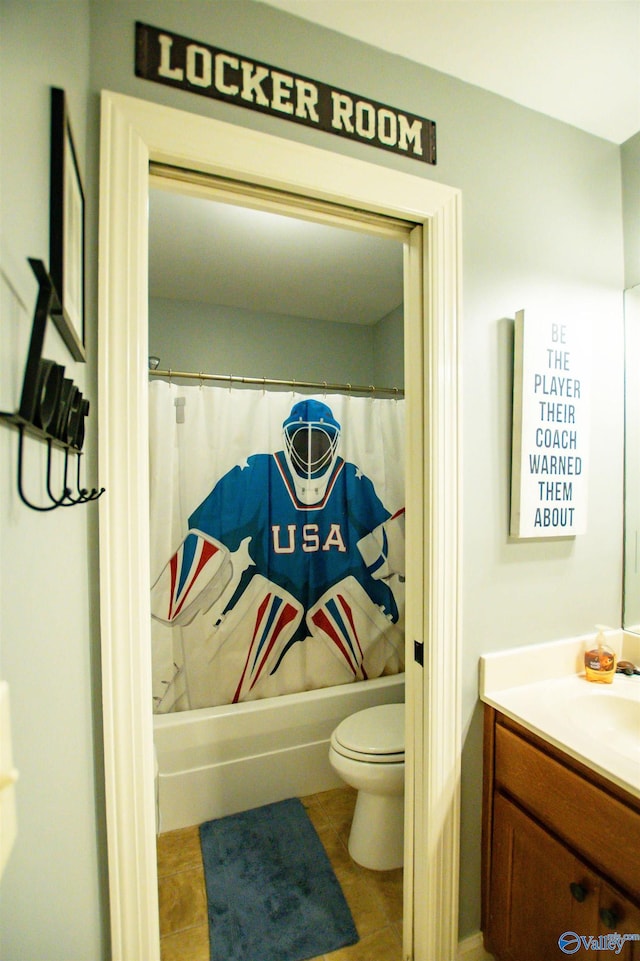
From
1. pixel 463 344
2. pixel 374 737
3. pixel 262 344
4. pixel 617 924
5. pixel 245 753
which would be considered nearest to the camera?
pixel 617 924

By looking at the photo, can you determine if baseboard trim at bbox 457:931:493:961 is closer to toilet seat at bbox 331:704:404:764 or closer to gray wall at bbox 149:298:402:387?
toilet seat at bbox 331:704:404:764

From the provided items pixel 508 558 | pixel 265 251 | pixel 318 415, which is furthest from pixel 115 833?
pixel 265 251

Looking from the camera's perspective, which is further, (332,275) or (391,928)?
(332,275)

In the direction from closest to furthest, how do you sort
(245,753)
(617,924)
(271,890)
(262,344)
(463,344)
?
(617,924) < (463,344) < (271,890) < (245,753) < (262,344)

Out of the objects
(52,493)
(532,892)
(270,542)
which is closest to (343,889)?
(532,892)

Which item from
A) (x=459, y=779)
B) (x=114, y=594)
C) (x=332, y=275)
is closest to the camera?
(x=114, y=594)

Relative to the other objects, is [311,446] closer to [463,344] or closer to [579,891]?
[463,344]

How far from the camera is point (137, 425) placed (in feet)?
2.94

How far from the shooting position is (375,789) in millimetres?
1542

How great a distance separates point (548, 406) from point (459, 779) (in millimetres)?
1089

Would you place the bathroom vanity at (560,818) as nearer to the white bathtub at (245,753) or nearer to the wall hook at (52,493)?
the white bathtub at (245,753)

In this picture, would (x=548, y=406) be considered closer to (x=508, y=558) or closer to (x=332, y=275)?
(x=508, y=558)

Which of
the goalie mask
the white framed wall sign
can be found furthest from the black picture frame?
the goalie mask

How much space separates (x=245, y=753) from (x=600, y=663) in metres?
1.46
